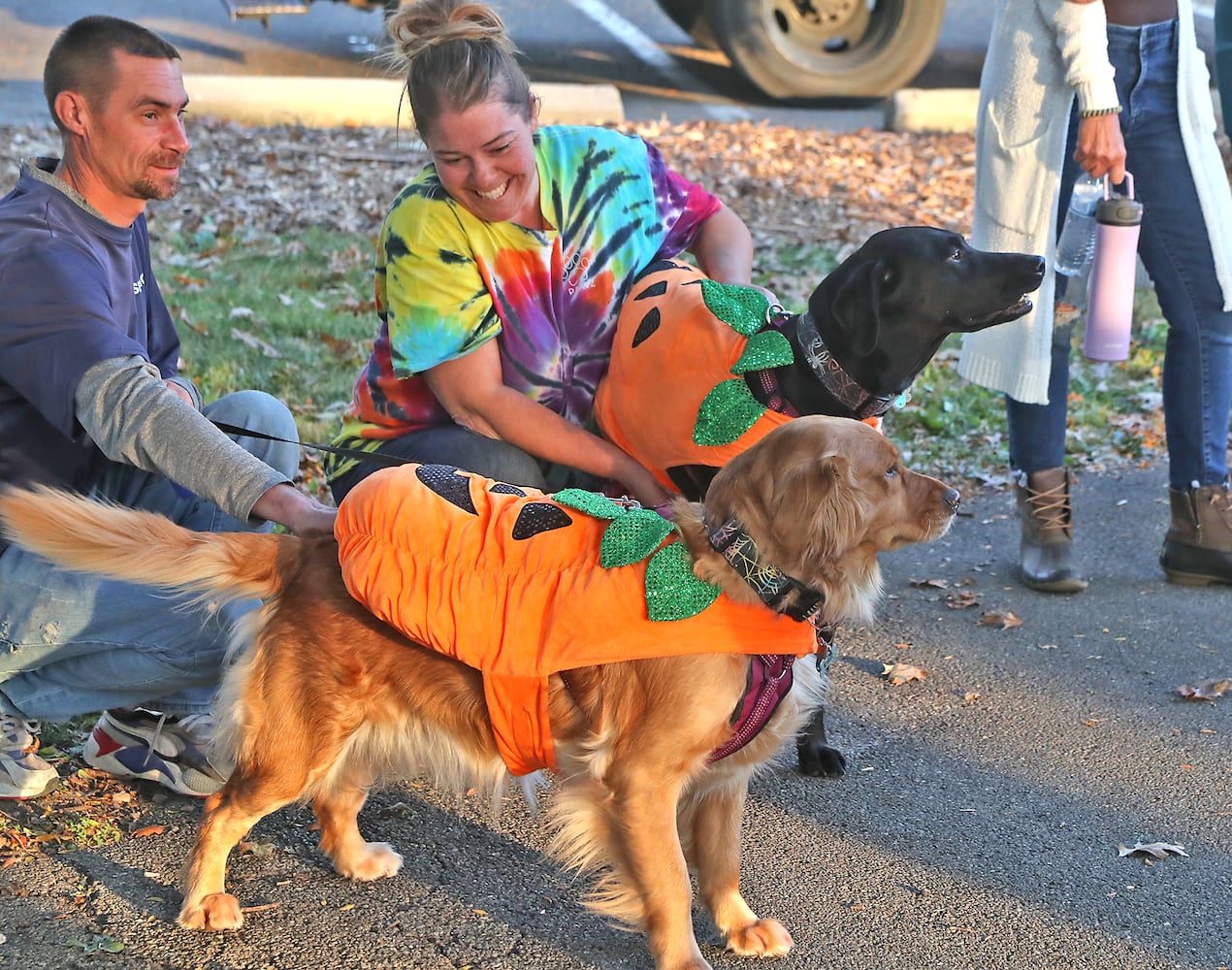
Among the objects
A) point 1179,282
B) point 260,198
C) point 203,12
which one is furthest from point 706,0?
point 1179,282

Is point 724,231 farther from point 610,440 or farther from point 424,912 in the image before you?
point 424,912

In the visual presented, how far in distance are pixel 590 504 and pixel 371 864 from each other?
111 cm

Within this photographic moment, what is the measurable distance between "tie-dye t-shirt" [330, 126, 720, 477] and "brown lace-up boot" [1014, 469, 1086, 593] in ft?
5.63

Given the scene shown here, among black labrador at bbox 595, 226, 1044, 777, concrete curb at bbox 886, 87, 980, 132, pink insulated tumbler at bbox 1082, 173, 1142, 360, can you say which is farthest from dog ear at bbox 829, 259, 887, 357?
concrete curb at bbox 886, 87, 980, 132

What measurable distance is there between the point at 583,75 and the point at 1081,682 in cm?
932

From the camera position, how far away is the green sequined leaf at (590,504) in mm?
2904

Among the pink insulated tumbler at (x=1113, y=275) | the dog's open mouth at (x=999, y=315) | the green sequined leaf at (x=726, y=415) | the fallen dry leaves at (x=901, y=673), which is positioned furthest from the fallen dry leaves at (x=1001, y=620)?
the green sequined leaf at (x=726, y=415)

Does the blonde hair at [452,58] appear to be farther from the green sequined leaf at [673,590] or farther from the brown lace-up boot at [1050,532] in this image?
the brown lace-up boot at [1050,532]

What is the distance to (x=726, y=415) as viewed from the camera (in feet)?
11.3

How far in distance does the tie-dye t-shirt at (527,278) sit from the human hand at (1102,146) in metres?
1.40

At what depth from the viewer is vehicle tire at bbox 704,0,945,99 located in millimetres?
10828

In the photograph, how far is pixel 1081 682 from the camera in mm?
4199

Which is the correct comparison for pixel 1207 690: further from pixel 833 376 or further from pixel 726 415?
pixel 726 415

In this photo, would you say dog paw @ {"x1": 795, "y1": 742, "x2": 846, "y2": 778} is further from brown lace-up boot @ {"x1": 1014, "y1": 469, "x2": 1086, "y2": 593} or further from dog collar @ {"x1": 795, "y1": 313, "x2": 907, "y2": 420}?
brown lace-up boot @ {"x1": 1014, "y1": 469, "x2": 1086, "y2": 593}
